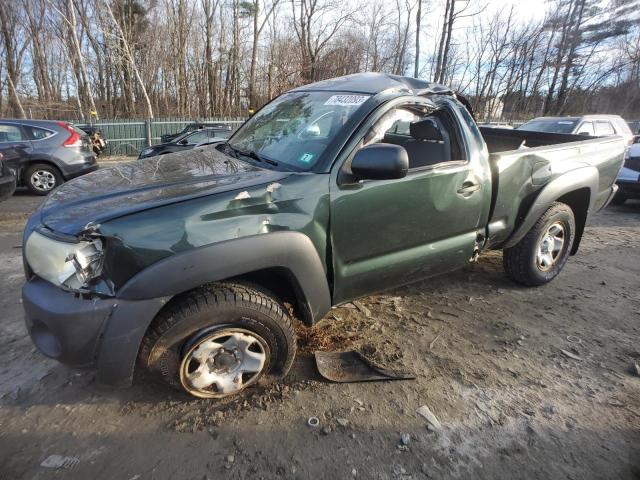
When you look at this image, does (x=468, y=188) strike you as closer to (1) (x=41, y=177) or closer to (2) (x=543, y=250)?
(2) (x=543, y=250)

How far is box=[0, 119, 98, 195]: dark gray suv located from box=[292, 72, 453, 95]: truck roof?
7.03m

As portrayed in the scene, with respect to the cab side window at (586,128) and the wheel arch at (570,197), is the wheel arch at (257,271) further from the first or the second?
the cab side window at (586,128)

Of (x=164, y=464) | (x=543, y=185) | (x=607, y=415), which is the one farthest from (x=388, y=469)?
(x=543, y=185)

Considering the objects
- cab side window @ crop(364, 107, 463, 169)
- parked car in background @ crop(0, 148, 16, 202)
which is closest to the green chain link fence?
parked car in background @ crop(0, 148, 16, 202)

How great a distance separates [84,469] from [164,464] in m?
0.37

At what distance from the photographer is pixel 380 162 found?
2.18m

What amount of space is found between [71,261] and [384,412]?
1.81 meters

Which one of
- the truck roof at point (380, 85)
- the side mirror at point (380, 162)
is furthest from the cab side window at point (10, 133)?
the side mirror at point (380, 162)

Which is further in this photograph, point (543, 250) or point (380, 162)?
point (543, 250)

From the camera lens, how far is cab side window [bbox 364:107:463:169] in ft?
8.77

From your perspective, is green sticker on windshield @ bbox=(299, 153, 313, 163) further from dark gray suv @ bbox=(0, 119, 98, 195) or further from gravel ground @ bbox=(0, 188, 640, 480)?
dark gray suv @ bbox=(0, 119, 98, 195)

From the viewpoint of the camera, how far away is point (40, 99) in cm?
2684

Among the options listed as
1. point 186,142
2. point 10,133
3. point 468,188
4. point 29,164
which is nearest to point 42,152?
point 29,164

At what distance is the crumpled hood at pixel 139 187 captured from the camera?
1.93 meters
